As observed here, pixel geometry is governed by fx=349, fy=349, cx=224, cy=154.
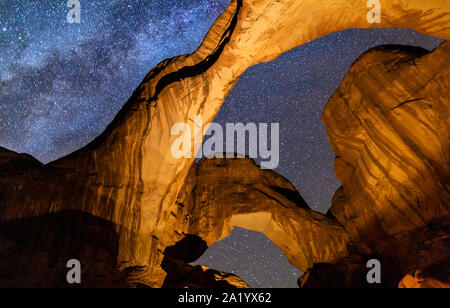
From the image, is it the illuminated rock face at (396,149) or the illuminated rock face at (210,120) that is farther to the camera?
the illuminated rock face at (396,149)

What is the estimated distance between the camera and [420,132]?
9.65 metres

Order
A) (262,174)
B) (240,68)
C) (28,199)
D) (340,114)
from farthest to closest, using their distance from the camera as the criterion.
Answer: (262,174) → (340,114) → (240,68) → (28,199)

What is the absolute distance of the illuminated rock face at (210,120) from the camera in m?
8.13

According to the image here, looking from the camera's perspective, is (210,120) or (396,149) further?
(396,149)

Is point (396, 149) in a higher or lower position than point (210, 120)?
lower

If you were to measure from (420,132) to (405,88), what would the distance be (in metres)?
1.35

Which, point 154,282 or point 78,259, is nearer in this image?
point 78,259

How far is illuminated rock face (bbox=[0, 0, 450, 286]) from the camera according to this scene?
8.13m

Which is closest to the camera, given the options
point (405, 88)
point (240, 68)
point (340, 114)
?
point (240, 68)

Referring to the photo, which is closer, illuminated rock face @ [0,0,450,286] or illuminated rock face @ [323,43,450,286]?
illuminated rock face @ [0,0,450,286]

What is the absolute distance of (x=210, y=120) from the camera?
9680 millimetres

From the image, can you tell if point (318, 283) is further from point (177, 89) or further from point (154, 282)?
point (177, 89)
